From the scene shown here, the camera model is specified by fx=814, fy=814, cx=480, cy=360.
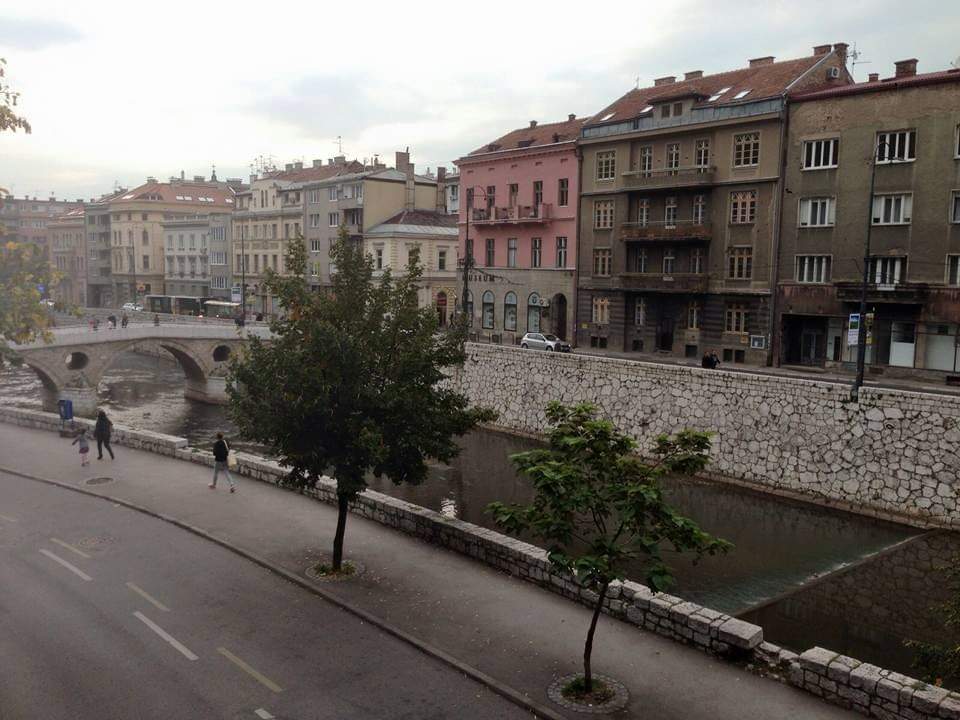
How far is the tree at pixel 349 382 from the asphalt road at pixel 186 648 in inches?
99.0

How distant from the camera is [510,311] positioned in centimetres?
6000

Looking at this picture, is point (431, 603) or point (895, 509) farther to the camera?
point (895, 509)

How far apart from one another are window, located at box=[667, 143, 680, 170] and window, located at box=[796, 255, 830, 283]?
982cm

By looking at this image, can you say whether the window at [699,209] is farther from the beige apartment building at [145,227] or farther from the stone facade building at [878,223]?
the beige apartment building at [145,227]

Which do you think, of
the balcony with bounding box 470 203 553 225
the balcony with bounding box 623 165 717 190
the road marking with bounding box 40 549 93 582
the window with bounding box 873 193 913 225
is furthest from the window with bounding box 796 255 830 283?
the road marking with bounding box 40 549 93 582

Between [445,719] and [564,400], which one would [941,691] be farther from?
[564,400]

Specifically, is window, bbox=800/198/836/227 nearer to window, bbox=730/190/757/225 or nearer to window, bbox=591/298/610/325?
window, bbox=730/190/757/225

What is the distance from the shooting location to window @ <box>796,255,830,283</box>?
139 ft

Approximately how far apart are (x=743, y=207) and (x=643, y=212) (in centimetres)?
709

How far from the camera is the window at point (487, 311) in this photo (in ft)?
202

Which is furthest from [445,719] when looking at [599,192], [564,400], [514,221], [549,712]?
[514,221]

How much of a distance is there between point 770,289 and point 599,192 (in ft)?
44.8

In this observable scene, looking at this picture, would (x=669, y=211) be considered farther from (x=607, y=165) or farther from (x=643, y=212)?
(x=607, y=165)

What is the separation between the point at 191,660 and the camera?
1279 cm
